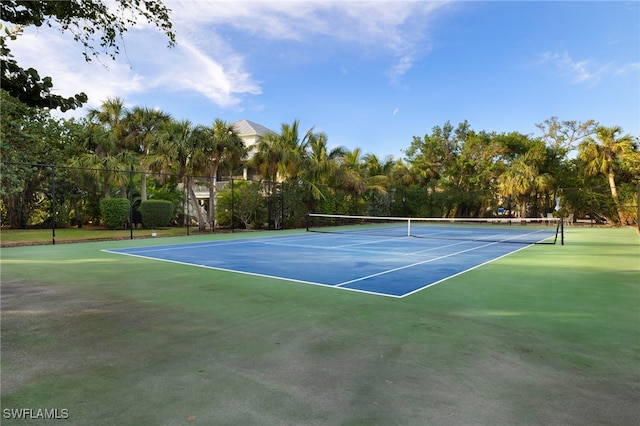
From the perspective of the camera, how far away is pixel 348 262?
28.9 ft

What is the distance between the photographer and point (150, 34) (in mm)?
4438

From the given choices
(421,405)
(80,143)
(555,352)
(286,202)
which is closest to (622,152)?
(286,202)

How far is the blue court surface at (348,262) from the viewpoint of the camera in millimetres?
6500

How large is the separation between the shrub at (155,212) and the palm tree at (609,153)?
26.6 meters

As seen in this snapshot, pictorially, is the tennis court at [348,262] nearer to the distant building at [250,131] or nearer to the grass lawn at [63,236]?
the grass lawn at [63,236]

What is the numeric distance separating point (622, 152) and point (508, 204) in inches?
306

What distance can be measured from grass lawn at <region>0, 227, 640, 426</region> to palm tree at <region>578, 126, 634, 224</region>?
23519 mm

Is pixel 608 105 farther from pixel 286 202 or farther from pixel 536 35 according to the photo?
pixel 286 202

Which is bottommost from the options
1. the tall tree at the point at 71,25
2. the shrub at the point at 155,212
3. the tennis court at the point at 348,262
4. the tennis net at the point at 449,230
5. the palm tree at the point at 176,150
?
the tennis court at the point at 348,262

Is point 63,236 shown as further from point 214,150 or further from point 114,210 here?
point 214,150

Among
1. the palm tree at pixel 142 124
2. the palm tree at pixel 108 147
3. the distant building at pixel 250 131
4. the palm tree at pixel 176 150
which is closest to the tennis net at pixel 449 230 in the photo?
the palm tree at pixel 176 150

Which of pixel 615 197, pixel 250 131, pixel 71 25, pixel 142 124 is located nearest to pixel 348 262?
pixel 71 25

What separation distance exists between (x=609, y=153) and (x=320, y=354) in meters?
29.4

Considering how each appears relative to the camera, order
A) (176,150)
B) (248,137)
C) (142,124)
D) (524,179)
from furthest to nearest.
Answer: (248,137) < (524,179) < (142,124) < (176,150)
